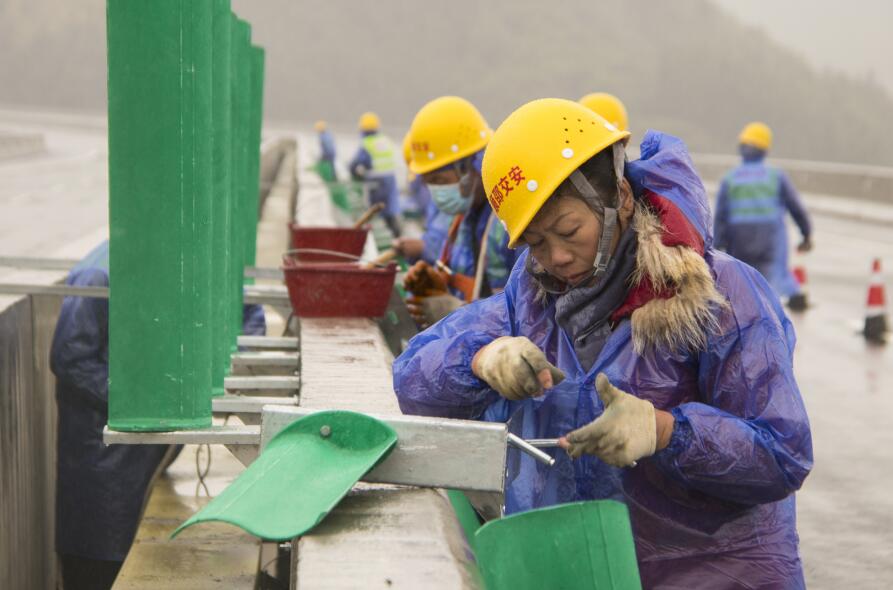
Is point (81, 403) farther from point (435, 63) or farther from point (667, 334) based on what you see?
point (435, 63)

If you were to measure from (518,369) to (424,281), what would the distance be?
2.90 m

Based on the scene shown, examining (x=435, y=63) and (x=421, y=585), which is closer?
(x=421, y=585)

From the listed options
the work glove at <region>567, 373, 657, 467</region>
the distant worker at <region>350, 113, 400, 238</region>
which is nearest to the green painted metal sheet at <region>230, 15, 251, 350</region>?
the work glove at <region>567, 373, 657, 467</region>

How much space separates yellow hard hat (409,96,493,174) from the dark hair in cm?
318

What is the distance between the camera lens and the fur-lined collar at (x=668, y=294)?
2.85 metres

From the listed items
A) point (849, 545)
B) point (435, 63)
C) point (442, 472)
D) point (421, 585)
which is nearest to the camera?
point (421, 585)

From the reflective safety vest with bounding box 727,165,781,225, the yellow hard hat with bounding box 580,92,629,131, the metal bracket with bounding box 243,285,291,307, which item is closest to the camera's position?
the metal bracket with bounding box 243,285,291,307

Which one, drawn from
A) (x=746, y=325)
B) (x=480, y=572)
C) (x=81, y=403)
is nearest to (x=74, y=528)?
(x=81, y=403)

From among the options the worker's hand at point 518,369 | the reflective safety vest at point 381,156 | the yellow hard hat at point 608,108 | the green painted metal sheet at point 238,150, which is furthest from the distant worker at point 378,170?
the worker's hand at point 518,369

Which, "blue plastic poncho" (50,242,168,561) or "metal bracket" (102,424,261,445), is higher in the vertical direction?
"metal bracket" (102,424,261,445)

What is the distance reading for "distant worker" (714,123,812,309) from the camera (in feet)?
41.8

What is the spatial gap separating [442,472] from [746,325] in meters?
0.77

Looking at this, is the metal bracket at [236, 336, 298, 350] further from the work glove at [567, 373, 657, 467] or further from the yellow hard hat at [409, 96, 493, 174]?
the work glove at [567, 373, 657, 467]

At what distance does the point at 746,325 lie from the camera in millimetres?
2865
